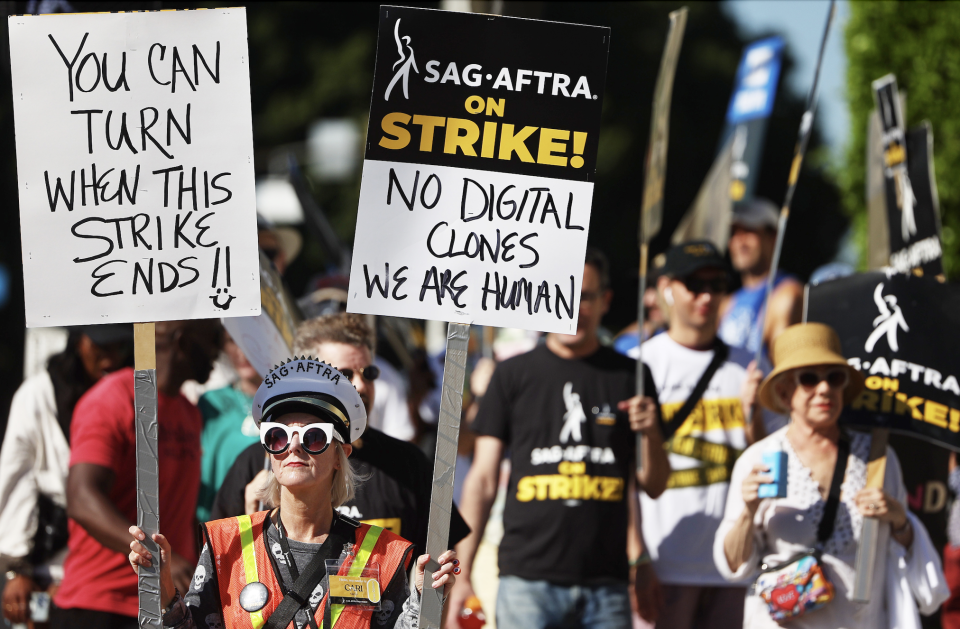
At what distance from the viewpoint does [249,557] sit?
2969mm

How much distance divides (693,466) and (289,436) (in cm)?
272

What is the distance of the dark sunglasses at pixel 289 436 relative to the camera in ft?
9.91

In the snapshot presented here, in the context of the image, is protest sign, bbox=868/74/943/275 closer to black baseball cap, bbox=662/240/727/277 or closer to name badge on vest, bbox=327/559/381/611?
black baseball cap, bbox=662/240/727/277

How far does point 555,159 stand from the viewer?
3416 mm

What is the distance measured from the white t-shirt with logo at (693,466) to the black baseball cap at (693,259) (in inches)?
14.9

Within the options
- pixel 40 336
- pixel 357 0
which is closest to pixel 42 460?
pixel 40 336

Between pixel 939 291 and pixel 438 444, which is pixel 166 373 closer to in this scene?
pixel 438 444

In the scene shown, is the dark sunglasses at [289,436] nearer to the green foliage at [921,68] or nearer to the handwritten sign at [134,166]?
the handwritten sign at [134,166]

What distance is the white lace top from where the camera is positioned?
414 cm

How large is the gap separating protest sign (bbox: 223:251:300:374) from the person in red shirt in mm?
609

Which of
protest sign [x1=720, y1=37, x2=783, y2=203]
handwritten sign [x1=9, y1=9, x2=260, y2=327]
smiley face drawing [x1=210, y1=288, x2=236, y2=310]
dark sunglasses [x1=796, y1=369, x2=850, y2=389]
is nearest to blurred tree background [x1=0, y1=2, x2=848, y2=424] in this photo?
protest sign [x1=720, y1=37, x2=783, y2=203]

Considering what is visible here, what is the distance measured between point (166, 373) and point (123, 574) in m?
0.86

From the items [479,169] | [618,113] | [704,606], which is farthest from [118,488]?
[618,113]

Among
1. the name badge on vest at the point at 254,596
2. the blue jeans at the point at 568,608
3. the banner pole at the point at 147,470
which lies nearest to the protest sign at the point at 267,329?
the banner pole at the point at 147,470
